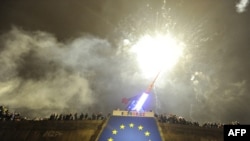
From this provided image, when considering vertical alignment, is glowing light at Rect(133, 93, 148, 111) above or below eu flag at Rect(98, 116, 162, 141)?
above

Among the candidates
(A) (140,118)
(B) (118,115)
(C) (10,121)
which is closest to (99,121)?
(B) (118,115)

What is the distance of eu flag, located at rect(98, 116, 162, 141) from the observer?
108 feet

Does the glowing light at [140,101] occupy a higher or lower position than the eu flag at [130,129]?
higher

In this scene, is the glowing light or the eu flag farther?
the glowing light

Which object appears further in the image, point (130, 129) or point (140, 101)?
point (140, 101)

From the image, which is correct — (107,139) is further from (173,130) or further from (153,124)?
(173,130)

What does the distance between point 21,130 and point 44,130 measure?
12.7 ft

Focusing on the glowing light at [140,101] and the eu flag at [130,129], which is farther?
the glowing light at [140,101]

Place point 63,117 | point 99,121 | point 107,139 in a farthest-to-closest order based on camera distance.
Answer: point 63,117
point 99,121
point 107,139

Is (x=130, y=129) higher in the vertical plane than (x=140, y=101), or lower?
lower

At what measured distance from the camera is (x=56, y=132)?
127 feet

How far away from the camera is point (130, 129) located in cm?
3466

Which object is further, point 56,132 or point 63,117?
point 63,117

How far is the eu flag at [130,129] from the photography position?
108 ft
